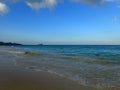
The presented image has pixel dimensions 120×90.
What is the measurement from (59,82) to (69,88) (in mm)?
1137

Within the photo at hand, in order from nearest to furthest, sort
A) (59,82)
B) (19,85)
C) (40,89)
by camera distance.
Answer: (40,89) → (19,85) → (59,82)

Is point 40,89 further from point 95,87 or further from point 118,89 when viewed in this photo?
point 118,89

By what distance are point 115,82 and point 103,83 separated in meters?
0.63

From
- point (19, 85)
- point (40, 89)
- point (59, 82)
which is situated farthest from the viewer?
point (59, 82)

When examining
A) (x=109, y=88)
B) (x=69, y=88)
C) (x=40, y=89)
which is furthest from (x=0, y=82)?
(x=109, y=88)

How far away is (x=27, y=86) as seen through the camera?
26.2ft

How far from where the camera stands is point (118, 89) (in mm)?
8125

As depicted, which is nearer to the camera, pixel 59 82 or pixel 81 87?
pixel 81 87

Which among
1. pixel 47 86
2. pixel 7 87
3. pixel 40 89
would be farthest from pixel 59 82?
pixel 7 87

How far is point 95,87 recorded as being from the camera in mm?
8281

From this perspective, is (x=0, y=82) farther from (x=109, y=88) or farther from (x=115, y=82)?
(x=115, y=82)

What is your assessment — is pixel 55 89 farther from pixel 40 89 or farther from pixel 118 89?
pixel 118 89

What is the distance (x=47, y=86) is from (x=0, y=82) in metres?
1.86

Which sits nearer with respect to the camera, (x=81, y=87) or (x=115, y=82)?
(x=81, y=87)
